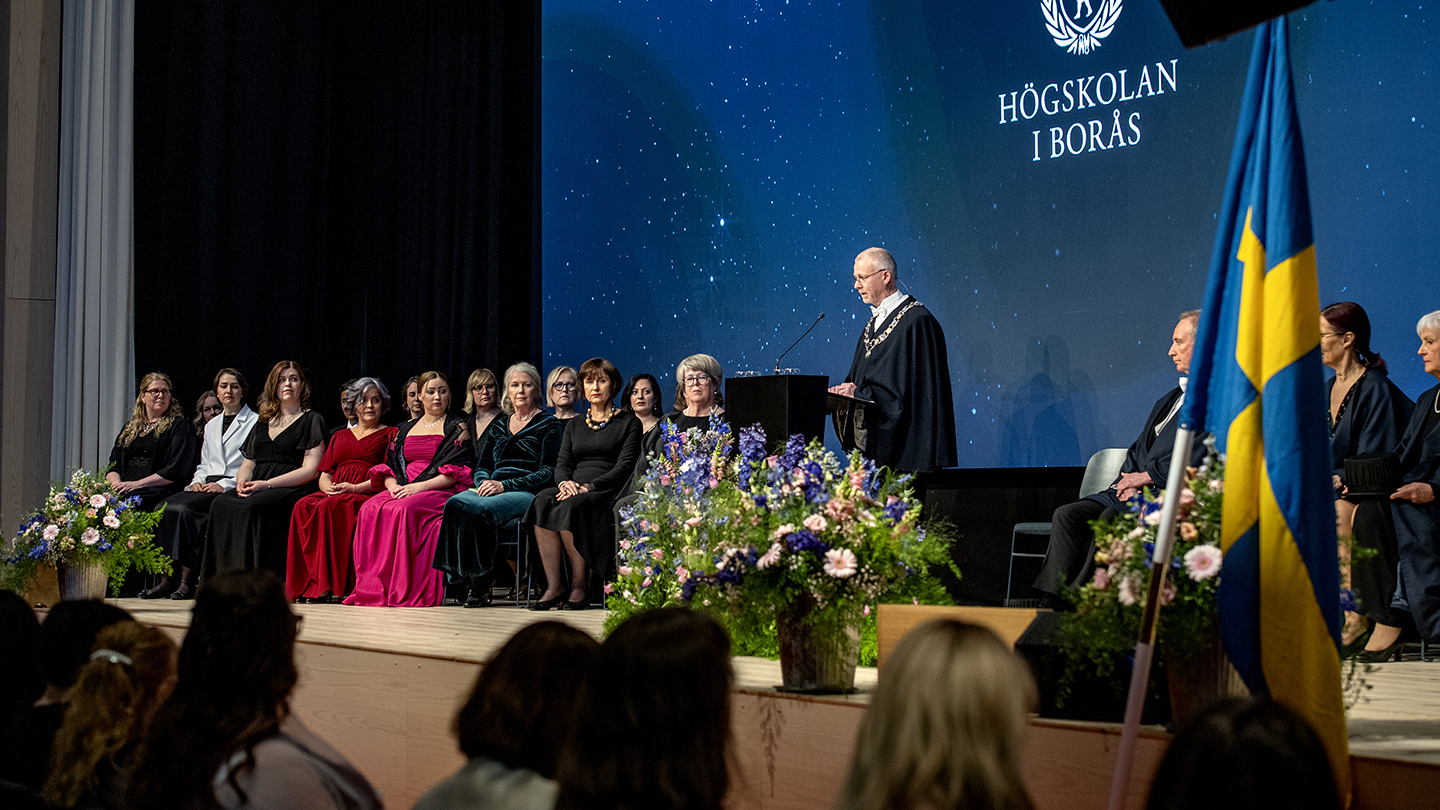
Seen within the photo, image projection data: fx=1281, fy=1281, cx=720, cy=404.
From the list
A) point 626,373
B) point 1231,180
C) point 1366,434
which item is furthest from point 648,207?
point 1231,180

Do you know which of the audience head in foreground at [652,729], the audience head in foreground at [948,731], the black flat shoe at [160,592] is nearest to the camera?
the audience head in foreground at [948,731]

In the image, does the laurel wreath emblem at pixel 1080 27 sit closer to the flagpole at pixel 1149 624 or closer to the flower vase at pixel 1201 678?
the flagpole at pixel 1149 624

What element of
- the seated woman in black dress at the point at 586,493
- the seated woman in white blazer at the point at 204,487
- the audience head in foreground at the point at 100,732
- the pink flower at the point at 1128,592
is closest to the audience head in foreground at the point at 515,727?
the audience head in foreground at the point at 100,732

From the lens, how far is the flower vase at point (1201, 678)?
232 centimetres

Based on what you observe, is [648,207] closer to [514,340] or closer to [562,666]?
[514,340]

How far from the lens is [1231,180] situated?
2.36 m

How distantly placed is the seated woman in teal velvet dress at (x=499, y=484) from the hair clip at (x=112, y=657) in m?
4.27

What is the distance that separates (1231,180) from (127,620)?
2.13 meters

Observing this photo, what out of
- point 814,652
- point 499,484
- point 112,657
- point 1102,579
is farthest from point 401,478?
point 1102,579

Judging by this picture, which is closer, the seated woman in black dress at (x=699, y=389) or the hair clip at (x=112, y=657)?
the hair clip at (x=112, y=657)

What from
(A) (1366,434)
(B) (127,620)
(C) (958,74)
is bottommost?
(B) (127,620)

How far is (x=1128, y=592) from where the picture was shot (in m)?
2.37

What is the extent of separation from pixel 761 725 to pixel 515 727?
1503mm

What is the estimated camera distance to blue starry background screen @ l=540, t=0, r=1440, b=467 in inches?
212
